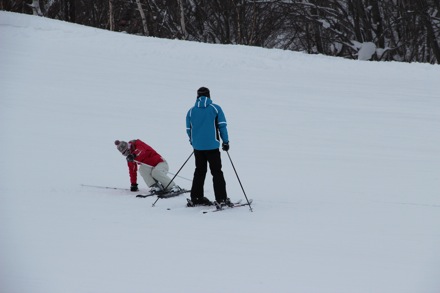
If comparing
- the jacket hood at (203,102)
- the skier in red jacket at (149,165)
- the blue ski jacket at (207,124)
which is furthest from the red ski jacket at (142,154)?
the jacket hood at (203,102)

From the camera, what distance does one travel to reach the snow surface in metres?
Result: 6.17

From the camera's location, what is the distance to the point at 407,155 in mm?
12711

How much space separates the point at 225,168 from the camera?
12211mm

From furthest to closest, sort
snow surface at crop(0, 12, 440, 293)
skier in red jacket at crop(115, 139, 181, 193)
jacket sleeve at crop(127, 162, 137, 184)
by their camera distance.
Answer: jacket sleeve at crop(127, 162, 137, 184), skier in red jacket at crop(115, 139, 181, 193), snow surface at crop(0, 12, 440, 293)

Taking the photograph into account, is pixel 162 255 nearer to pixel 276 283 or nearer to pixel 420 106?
pixel 276 283

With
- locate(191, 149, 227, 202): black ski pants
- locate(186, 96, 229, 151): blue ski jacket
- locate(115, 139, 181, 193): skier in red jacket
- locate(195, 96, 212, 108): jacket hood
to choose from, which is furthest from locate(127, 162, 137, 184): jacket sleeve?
locate(195, 96, 212, 108): jacket hood

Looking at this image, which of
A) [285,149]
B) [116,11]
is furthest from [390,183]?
[116,11]

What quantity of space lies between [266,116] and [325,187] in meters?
5.58

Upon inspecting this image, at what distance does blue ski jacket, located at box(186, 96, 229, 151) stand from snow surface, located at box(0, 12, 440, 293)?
93cm

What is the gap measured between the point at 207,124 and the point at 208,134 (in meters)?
0.13

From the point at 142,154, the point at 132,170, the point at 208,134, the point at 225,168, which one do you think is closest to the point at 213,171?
the point at 208,134

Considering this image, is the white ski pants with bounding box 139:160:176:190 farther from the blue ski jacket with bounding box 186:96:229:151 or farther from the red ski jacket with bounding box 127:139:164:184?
the blue ski jacket with bounding box 186:96:229:151

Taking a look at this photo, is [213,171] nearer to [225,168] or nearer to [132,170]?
[132,170]

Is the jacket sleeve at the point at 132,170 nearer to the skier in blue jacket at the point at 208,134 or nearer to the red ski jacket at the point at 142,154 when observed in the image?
the red ski jacket at the point at 142,154
